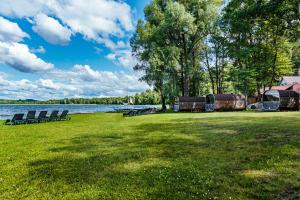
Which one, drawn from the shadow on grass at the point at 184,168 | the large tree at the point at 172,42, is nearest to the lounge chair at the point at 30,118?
the shadow on grass at the point at 184,168

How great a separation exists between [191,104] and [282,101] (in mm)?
13063

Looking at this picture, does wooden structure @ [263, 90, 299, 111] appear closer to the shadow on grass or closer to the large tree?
the large tree

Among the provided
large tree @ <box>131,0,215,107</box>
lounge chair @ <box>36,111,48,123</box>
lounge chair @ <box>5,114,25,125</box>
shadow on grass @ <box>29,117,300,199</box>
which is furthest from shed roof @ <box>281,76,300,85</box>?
shadow on grass @ <box>29,117,300,199</box>

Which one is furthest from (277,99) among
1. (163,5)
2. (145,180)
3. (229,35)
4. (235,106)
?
(145,180)

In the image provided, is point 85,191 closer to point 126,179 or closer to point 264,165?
point 126,179

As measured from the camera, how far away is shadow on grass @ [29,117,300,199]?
21.1 ft

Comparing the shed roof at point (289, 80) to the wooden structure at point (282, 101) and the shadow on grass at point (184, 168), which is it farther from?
the shadow on grass at point (184, 168)

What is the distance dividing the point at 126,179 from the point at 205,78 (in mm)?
50520

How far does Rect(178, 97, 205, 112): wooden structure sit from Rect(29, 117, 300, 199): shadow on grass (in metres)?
32.5

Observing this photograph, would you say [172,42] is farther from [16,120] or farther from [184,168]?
[184,168]

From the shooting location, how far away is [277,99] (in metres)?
41.0

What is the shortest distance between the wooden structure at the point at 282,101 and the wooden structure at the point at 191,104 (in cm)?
967

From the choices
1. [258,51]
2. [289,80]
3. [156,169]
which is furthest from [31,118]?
[289,80]

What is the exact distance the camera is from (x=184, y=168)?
8.20 metres
